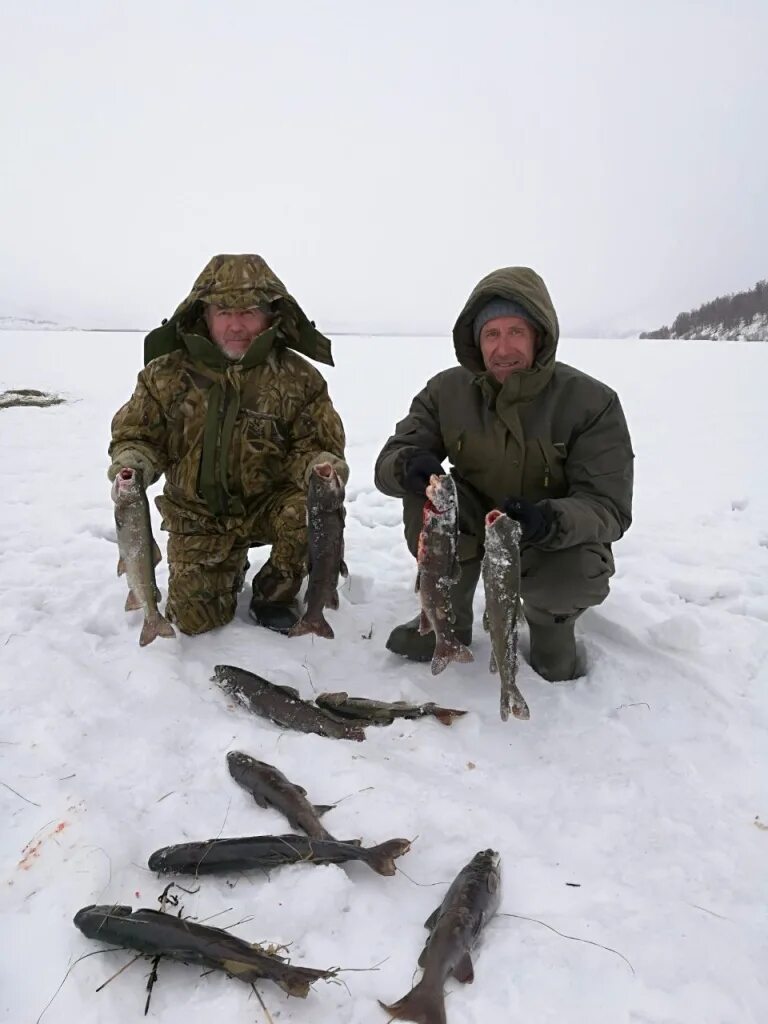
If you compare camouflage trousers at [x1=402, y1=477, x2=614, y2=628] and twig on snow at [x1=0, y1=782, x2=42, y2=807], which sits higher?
camouflage trousers at [x1=402, y1=477, x2=614, y2=628]

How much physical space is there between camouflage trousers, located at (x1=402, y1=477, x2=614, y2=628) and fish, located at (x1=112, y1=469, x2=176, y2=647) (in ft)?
5.01

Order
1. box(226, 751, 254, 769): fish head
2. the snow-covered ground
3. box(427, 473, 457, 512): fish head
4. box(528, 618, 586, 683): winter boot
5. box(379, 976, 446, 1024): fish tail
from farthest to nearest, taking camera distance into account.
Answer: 1. box(528, 618, 586, 683): winter boot
2. box(427, 473, 457, 512): fish head
3. box(226, 751, 254, 769): fish head
4. the snow-covered ground
5. box(379, 976, 446, 1024): fish tail

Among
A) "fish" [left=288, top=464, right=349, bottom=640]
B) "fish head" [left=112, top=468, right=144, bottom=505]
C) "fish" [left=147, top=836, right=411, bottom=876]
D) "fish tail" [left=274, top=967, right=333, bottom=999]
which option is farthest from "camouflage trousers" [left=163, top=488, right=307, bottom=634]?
"fish tail" [left=274, top=967, right=333, bottom=999]

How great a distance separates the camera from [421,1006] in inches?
77.2

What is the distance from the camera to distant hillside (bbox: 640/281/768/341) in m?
58.5

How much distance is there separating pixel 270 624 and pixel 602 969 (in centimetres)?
286

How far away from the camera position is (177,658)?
388cm

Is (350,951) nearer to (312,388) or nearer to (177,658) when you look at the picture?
(177,658)

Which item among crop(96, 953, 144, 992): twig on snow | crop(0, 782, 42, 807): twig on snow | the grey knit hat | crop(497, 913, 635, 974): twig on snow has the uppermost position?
the grey knit hat

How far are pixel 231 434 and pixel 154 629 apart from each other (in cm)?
131

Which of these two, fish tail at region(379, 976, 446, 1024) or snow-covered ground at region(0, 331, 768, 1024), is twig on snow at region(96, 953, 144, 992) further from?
fish tail at region(379, 976, 446, 1024)

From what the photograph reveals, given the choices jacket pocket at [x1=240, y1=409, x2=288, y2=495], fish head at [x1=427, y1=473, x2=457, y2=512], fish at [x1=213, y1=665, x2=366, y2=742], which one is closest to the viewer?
fish head at [x1=427, y1=473, x2=457, y2=512]

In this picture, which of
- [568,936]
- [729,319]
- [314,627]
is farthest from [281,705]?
[729,319]

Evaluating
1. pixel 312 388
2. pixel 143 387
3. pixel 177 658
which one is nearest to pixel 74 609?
pixel 177 658
